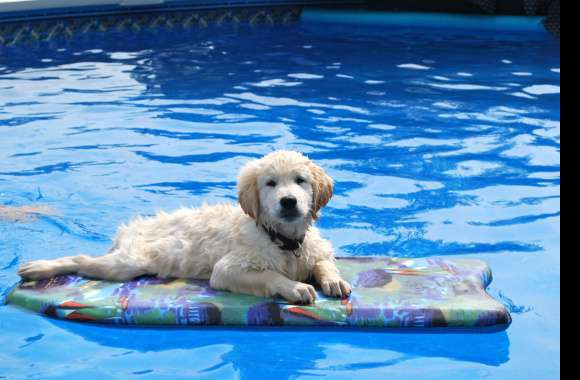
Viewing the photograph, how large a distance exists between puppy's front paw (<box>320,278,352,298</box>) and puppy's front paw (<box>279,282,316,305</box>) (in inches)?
4.9

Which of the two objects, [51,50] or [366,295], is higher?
[51,50]

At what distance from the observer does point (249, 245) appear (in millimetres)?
4309

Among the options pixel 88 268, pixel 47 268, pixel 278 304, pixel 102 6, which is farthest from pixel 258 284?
pixel 102 6

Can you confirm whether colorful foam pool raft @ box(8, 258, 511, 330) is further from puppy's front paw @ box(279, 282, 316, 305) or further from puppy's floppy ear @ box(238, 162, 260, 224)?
puppy's floppy ear @ box(238, 162, 260, 224)

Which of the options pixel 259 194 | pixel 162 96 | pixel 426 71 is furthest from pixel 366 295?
pixel 426 71

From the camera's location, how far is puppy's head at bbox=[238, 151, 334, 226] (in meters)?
4.01

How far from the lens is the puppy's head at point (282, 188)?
4012 mm

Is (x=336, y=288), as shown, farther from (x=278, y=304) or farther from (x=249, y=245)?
(x=249, y=245)

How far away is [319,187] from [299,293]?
577mm

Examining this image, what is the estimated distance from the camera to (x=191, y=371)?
12.6 ft

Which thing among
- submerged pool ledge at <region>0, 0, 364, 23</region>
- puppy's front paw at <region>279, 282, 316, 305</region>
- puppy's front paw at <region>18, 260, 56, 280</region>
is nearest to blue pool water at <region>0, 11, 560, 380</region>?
puppy's front paw at <region>279, 282, 316, 305</region>

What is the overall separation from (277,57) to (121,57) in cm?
256

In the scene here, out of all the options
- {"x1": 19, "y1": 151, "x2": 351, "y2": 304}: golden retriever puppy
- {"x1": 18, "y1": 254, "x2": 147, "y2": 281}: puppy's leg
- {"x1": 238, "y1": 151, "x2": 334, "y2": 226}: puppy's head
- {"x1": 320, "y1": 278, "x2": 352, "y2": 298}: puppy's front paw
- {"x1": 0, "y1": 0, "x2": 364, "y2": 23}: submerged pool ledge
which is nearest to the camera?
{"x1": 238, "y1": 151, "x2": 334, "y2": 226}: puppy's head
